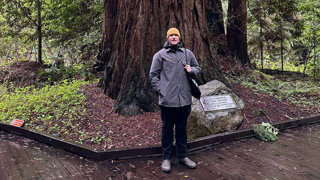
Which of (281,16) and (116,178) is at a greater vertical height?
(281,16)

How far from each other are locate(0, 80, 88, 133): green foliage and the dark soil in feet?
0.89

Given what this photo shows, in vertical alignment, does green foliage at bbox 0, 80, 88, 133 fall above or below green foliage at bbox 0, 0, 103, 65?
below

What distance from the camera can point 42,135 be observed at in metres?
5.30

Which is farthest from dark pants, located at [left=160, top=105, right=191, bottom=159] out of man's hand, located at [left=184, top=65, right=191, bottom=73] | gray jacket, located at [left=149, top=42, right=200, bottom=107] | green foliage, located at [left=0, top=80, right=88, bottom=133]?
green foliage, located at [left=0, top=80, right=88, bottom=133]

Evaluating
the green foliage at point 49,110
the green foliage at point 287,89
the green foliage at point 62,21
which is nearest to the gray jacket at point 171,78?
the green foliage at point 49,110

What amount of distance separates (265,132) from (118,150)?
3.16m

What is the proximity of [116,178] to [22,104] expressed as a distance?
467 cm

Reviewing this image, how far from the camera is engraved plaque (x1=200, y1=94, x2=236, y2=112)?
5223 mm

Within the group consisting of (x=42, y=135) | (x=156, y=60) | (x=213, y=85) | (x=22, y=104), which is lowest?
(x=42, y=135)

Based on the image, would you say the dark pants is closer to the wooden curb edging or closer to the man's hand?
the wooden curb edging

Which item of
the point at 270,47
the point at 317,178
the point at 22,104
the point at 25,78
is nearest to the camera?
the point at 317,178

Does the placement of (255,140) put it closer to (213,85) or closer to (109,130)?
(213,85)

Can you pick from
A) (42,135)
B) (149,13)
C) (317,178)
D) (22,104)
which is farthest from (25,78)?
(317,178)

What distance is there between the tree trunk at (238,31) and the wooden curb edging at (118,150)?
550 centimetres
